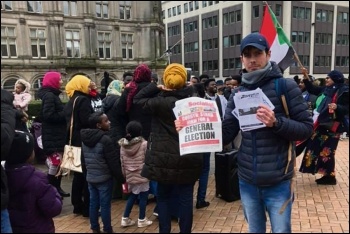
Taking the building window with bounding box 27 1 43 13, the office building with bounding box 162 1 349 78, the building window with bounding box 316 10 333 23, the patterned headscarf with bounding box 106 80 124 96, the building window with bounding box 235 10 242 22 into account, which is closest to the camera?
the patterned headscarf with bounding box 106 80 124 96

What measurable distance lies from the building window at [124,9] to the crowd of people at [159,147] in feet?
96.8

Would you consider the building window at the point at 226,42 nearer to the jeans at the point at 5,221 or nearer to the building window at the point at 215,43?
the building window at the point at 215,43

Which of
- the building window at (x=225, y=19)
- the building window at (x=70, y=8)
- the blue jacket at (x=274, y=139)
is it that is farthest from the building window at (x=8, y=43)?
the blue jacket at (x=274, y=139)

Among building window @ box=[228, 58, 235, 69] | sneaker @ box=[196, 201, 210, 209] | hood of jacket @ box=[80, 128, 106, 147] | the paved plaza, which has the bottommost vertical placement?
the paved plaza

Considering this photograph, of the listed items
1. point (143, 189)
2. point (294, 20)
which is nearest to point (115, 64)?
point (294, 20)

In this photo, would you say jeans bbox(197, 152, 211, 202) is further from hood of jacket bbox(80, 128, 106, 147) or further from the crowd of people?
hood of jacket bbox(80, 128, 106, 147)

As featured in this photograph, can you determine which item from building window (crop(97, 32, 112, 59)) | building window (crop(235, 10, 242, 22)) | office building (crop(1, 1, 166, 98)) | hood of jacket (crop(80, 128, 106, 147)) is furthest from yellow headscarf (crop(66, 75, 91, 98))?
building window (crop(235, 10, 242, 22))

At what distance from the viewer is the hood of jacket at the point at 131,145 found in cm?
398

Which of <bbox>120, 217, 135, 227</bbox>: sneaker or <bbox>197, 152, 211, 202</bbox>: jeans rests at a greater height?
<bbox>197, 152, 211, 202</bbox>: jeans

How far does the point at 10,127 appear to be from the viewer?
2236 mm

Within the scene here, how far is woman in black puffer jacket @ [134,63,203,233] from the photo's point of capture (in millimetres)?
3201

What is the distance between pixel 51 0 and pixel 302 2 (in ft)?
108

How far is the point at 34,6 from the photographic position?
2797 cm

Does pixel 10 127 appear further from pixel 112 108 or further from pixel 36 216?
pixel 112 108
